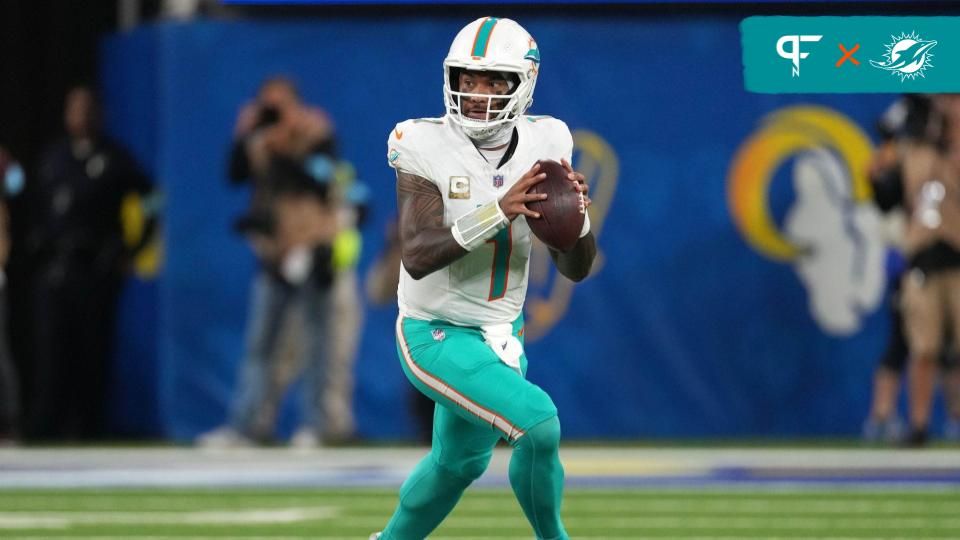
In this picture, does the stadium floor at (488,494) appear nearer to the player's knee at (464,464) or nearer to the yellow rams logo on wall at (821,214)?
the yellow rams logo on wall at (821,214)

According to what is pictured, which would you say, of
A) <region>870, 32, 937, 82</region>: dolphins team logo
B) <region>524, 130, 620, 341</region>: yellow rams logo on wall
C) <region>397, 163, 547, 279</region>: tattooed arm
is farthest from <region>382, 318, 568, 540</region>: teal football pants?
<region>524, 130, 620, 341</region>: yellow rams logo on wall

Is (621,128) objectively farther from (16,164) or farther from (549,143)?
(549,143)

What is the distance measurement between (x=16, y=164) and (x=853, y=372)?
496 cm

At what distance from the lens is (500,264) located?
5.65 meters

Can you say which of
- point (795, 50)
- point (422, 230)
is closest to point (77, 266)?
point (795, 50)

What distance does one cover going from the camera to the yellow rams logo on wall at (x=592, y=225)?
1148 centimetres

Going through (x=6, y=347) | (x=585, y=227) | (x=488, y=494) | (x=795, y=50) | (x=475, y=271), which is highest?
(x=795, y=50)

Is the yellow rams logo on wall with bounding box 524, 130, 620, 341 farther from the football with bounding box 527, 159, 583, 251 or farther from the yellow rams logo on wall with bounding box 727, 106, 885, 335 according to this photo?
the football with bounding box 527, 159, 583, 251

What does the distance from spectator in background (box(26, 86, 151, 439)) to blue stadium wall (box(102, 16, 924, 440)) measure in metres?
0.51

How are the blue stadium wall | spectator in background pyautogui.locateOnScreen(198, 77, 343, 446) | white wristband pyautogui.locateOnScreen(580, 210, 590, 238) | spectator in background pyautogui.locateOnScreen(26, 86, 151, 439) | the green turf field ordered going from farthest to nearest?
1. spectator in background pyautogui.locateOnScreen(26, 86, 151, 439)
2. the blue stadium wall
3. spectator in background pyautogui.locateOnScreen(198, 77, 343, 446)
4. the green turf field
5. white wristband pyautogui.locateOnScreen(580, 210, 590, 238)

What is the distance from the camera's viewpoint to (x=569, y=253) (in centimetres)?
557

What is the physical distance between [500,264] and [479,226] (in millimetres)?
333

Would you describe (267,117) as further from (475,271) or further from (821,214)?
(475,271)

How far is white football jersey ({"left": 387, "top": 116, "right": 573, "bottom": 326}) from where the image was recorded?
5.59 metres
